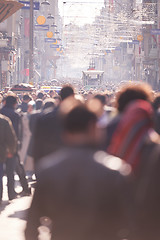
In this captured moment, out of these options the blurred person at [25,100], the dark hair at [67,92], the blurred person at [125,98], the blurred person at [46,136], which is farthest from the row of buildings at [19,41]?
the blurred person at [125,98]

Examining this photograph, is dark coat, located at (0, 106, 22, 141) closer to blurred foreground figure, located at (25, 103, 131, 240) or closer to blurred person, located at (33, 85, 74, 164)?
blurred person, located at (33, 85, 74, 164)

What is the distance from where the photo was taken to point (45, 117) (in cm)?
835

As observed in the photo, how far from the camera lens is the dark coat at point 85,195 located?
168 inches

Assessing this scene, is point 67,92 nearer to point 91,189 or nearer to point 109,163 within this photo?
point 109,163

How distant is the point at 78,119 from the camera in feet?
14.3

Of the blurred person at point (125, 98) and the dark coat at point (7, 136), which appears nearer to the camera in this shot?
the blurred person at point (125, 98)

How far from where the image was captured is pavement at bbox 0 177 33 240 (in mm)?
9736

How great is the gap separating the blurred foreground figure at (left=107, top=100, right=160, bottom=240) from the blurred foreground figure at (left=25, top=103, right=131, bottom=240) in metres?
0.34

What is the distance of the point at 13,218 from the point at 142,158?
20.4 ft

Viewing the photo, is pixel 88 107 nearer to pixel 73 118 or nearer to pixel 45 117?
pixel 73 118

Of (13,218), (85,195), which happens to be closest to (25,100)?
(13,218)

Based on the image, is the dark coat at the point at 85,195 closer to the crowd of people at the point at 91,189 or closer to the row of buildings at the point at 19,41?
the crowd of people at the point at 91,189

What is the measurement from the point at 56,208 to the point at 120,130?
1225mm

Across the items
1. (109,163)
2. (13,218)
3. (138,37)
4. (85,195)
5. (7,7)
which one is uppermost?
(7,7)
